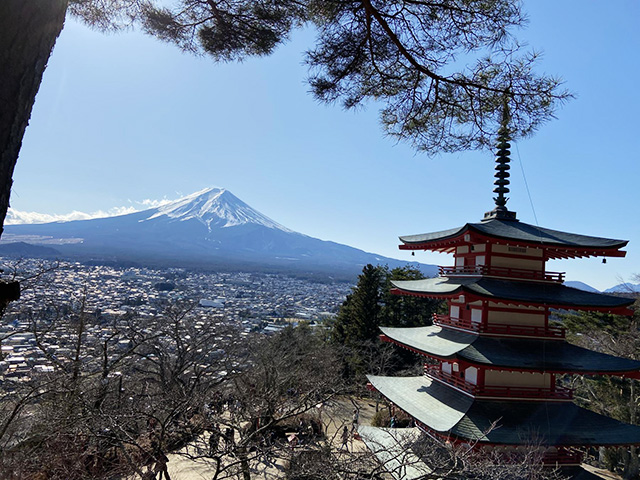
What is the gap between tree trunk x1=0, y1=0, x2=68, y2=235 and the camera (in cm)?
114

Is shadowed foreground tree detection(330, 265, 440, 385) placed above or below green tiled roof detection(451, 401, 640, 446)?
below

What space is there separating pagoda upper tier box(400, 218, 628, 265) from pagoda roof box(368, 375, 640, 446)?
3.04 m

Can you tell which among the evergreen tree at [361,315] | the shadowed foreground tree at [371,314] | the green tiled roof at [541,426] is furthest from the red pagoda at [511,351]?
the evergreen tree at [361,315]

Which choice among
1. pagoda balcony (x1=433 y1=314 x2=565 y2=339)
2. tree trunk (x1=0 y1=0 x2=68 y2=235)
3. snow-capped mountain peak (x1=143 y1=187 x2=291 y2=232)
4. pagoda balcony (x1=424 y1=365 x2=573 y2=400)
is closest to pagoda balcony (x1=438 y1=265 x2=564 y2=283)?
pagoda balcony (x1=433 y1=314 x2=565 y2=339)

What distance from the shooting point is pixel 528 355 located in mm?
7195

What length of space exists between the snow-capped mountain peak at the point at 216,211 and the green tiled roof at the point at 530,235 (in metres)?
149

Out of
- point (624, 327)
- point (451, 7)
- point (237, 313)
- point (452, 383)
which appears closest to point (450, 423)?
point (452, 383)

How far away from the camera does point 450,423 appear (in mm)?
6629

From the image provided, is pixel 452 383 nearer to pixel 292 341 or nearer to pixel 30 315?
pixel 30 315

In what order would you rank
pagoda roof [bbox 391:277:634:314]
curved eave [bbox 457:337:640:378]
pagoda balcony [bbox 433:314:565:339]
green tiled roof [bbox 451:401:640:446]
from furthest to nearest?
pagoda balcony [bbox 433:314:565:339]
pagoda roof [bbox 391:277:634:314]
curved eave [bbox 457:337:640:378]
green tiled roof [bbox 451:401:640:446]

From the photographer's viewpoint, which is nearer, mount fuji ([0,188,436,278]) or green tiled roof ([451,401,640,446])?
green tiled roof ([451,401,640,446])

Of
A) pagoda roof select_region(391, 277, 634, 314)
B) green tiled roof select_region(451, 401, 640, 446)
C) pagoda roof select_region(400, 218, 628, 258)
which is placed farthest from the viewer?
pagoda roof select_region(400, 218, 628, 258)

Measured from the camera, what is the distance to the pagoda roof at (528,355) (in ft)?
22.5

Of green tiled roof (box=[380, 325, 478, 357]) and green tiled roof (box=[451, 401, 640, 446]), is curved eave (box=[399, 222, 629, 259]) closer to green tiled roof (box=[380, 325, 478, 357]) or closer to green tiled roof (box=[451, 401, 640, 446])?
green tiled roof (box=[380, 325, 478, 357])
